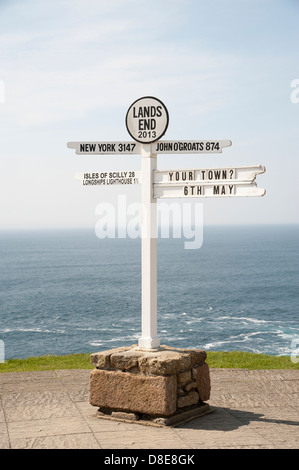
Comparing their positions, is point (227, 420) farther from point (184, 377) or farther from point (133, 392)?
point (133, 392)

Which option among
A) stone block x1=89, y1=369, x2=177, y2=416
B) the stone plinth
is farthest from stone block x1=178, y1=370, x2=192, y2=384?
stone block x1=89, y1=369, x2=177, y2=416

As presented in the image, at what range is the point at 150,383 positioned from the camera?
25.2 feet

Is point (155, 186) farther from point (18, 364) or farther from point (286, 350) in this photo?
point (286, 350)

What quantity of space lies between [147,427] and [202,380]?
1076 mm

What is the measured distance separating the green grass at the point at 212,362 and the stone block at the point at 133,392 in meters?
4.14

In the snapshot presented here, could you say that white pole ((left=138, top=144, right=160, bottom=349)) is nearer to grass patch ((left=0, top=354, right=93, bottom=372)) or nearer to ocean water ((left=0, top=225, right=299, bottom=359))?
grass patch ((left=0, top=354, right=93, bottom=372))

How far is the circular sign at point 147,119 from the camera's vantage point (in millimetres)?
8180

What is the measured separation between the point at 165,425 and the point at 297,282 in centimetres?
9148

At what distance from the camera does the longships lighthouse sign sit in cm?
803

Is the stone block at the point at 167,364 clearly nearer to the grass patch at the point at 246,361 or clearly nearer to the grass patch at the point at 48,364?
the grass patch at the point at 246,361

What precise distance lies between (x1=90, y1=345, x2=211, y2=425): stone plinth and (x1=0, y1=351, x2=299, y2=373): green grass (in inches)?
159

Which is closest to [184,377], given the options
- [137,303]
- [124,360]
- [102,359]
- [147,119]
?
[124,360]
